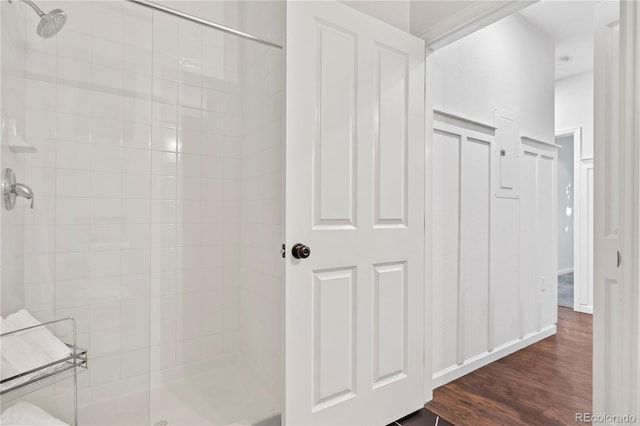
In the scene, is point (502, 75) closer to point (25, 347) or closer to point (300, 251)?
point (300, 251)

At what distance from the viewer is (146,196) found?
1.94 m

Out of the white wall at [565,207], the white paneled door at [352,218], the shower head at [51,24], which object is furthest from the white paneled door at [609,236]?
the white wall at [565,207]

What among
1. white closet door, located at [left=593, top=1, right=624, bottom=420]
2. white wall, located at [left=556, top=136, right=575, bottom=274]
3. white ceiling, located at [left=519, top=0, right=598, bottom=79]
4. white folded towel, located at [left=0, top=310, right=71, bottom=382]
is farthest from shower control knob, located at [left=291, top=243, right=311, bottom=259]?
white wall, located at [left=556, top=136, right=575, bottom=274]

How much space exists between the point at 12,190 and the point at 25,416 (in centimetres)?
84

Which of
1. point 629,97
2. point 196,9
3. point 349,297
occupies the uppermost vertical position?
point 196,9

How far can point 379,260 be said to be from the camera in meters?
1.76

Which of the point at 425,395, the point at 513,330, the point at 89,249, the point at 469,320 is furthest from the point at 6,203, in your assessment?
the point at 513,330

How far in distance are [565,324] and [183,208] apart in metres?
3.73

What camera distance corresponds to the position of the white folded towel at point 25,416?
46.2 inches

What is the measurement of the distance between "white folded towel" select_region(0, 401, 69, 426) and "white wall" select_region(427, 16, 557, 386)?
192 cm

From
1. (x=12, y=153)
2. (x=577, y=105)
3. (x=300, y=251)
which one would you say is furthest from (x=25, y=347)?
(x=577, y=105)

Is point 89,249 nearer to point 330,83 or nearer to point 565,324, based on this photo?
point 330,83

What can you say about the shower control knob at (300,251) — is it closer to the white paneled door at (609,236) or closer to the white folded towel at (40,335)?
the white folded towel at (40,335)

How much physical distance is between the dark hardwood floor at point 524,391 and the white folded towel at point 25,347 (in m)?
1.86
